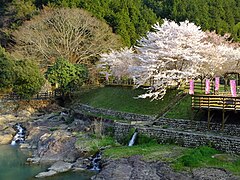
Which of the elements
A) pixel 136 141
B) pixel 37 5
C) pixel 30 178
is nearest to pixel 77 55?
pixel 37 5

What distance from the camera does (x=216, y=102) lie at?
22344 mm

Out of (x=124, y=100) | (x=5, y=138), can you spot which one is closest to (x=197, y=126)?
(x=124, y=100)

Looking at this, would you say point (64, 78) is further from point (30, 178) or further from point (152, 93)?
point (30, 178)

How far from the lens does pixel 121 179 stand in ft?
59.2

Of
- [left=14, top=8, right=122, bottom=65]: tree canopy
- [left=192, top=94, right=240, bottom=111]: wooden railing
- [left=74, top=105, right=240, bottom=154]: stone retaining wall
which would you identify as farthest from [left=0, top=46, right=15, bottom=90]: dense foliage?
[left=192, top=94, right=240, bottom=111]: wooden railing

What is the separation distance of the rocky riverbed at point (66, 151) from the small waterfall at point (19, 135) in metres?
0.41

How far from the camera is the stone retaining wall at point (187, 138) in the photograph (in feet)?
65.7

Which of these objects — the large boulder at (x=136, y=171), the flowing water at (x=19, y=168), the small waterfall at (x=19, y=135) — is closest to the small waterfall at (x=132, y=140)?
the large boulder at (x=136, y=171)

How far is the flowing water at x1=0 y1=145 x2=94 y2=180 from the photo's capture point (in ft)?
68.2

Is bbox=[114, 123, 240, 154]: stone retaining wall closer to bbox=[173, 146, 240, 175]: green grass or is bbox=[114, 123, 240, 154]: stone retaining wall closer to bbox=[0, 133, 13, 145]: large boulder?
bbox=[173, 146, 240, 175]: green grass

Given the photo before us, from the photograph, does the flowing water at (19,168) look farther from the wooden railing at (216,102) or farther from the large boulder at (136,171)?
the wooden railing at (216,102)

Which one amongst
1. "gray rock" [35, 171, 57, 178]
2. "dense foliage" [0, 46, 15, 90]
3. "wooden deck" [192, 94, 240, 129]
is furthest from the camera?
"dense foliage" [0, 46, 15, 90]

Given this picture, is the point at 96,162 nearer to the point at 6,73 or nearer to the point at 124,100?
the point at 124,100

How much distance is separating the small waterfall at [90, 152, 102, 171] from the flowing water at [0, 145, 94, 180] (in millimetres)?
720
